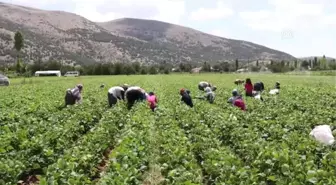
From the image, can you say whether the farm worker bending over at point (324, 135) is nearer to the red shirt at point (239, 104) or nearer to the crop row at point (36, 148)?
the crop row at point (36, 148)

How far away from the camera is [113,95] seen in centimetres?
2105

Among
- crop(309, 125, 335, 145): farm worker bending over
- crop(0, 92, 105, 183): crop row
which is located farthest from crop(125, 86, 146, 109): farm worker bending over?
crop(309, 125, 335, 145): farm worker bending over

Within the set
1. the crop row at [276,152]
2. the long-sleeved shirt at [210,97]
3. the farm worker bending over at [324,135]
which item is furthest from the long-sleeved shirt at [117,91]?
the farm worker bending over at [324,135]

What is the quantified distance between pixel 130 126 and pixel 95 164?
2.99 m

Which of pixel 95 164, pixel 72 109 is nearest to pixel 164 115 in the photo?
pixel 72 109

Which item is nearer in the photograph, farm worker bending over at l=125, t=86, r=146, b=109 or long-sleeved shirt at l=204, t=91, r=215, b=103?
farm worker bending over at l=125, t=86, r=146, b=109

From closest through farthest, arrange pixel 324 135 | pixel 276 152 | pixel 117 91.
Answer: pixel 276 152 < pixel 324 135 < pixel 117 91

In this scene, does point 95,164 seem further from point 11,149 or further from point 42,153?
point 11,149

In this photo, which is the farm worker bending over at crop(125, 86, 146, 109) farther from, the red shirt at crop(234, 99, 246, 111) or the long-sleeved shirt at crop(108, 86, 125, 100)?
the red shirt at crop(234, 99, 246, 111)

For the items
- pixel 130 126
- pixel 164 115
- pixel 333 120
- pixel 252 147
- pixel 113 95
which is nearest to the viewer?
pixel 252 147

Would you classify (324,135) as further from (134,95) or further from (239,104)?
(134,95)

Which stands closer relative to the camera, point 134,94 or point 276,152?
point 276,152

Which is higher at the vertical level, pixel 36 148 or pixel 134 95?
pixel 134 95

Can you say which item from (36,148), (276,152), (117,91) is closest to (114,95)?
(117,91)
